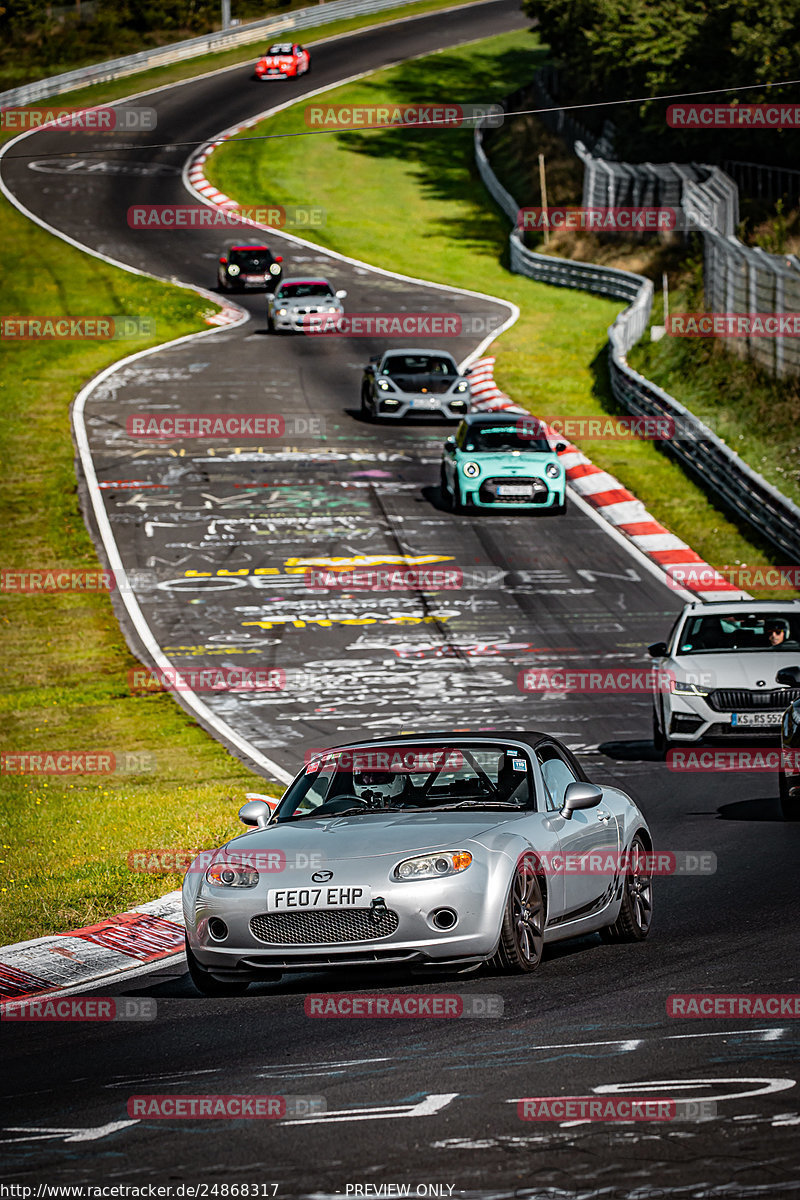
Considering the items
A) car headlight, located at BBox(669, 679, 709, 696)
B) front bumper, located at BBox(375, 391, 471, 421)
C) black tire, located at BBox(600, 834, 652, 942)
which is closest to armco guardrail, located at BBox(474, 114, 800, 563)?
front bumper, located at BBox(375, 391, 471, 421)

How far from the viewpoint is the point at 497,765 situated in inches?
392

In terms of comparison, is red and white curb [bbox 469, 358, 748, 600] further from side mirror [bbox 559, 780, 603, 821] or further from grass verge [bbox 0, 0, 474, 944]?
side mirror [bbox 559, 780, 603, 821]

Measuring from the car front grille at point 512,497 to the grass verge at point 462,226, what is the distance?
200cm

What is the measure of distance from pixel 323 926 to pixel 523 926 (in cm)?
99

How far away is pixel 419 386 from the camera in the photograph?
123 ft

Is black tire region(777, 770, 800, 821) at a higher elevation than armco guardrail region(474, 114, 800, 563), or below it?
higher

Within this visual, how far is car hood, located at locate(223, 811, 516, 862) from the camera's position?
850 centimetres

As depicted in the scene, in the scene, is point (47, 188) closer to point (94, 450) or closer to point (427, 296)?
point (427, 296)

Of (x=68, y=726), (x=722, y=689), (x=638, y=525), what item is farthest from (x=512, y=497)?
(x=722, y=689)

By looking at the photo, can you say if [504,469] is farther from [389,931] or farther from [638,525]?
[389,931]

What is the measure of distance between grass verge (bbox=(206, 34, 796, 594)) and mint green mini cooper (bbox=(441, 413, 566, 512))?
1.93 metres

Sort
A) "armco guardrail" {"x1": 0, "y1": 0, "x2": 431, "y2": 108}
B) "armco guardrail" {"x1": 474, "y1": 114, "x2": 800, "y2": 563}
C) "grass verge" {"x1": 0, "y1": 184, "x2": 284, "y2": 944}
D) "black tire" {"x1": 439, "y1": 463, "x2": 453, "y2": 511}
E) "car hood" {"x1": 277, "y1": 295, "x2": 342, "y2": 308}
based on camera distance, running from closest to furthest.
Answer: "grass verge" {"x1": 0, "y1": 184, "x2": 284, "y2": 944}, "armco guardrail" {"x1": 474, "y1": 114, "x2": 800, "y2": 563}, "black tire" {"x1": 439, "y1": 463, "x2": 453, "y2": 511}, "car hood" {"x1": 277, "y1": 295, "x2": 342, "y2": 308}, "armco guardrail" {"x1": 0, "y1": 0, "x2": 431, "y2": 108}

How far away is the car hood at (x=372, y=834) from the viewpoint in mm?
8500

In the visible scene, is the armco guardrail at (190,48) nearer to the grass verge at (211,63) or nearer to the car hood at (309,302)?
the grass verge at (211,63)
